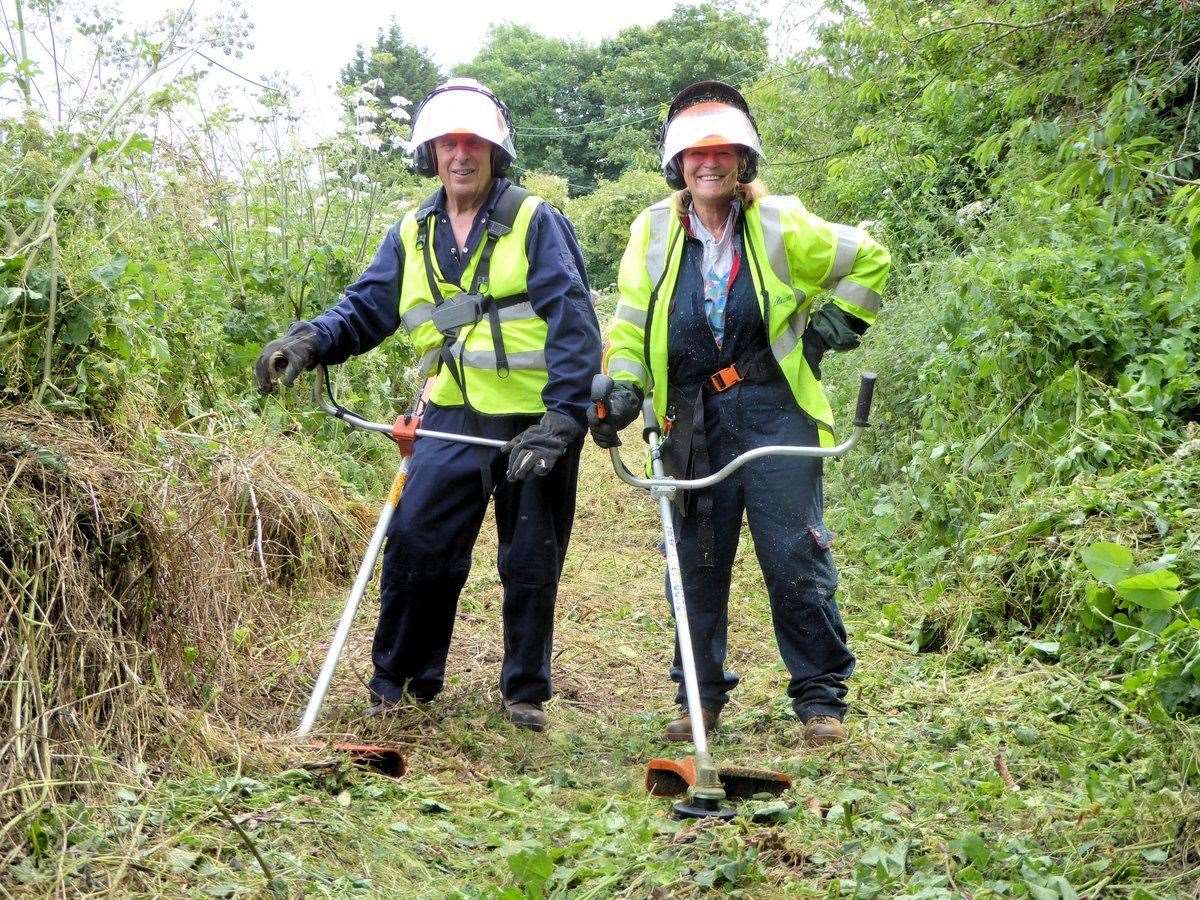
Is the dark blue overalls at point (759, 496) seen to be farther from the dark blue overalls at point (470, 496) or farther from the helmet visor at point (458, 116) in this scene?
the helmet visor at point (458, 116)

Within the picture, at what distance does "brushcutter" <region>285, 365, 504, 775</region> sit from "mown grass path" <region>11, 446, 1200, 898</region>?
0.41 feet

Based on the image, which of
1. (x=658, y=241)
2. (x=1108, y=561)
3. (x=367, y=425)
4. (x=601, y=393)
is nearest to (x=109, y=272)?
(x=367, y=425)

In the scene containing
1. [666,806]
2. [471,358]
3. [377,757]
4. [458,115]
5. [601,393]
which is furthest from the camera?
[471,358]

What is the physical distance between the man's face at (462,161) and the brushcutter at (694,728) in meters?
0.96

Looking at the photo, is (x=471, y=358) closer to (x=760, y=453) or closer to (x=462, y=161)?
(x=462, y=161)

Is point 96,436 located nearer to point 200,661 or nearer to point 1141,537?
point 200,661

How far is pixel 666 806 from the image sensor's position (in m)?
3.90

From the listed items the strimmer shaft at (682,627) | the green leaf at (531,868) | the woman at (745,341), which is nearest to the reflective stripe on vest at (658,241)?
the woman at (745,341)

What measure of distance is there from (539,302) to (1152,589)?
2225 millimetres

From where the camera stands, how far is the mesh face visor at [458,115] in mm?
4552

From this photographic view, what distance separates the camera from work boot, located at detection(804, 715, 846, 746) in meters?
4.45

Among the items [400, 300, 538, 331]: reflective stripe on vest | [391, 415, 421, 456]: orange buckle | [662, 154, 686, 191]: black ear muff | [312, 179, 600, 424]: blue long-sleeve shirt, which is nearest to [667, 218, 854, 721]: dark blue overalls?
[662, 154, 686, 191]: black ear muff

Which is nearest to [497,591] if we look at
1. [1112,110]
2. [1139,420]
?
[1139,420]

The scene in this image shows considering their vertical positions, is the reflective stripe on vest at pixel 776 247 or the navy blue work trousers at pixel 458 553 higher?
the reflective stripe on vest at pixel 776 247
